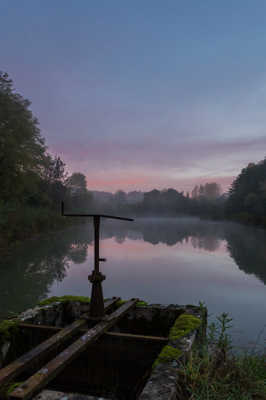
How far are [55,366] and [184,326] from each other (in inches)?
50.5

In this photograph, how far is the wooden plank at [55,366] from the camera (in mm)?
1573

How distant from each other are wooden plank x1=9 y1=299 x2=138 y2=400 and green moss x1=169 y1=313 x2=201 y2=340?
0.59 m

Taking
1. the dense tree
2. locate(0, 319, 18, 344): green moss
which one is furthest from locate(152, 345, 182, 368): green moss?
the dense tree

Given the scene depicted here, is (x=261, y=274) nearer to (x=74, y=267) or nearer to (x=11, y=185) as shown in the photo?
(x=74, y=267)

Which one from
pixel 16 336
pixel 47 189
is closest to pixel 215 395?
pixel 16 336

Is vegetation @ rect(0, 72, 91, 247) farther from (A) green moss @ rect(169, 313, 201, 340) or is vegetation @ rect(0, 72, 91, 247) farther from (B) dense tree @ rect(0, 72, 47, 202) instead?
(A) green moss @ rect(169, 313, 201, 340)

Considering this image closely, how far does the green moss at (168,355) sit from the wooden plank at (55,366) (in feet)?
1.88

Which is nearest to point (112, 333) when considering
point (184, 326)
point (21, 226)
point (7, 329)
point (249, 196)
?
point (184, 326)

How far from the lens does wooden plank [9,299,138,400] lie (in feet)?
5.16

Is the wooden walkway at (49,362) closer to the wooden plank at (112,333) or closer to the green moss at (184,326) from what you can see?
the wooden plank at (112,333)

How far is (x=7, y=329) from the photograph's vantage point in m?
2.58

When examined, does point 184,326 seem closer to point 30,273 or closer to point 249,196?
point 30,273

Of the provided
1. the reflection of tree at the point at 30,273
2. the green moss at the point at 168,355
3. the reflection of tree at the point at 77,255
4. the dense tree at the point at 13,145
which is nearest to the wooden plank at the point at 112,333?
the green moss at the point at 168,355

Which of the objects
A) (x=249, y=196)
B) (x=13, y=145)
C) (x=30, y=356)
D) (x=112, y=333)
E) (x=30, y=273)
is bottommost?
(x=30, y=273)
